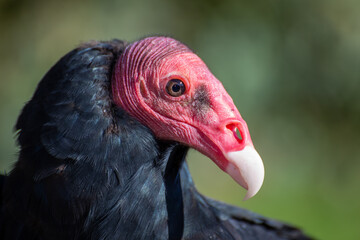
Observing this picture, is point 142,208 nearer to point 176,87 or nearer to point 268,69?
point 176,87

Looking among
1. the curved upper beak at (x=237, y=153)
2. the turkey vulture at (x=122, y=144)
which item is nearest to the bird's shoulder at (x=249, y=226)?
the turkey vulture at (x=122, y=144)

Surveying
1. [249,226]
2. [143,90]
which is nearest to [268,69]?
[249,226]

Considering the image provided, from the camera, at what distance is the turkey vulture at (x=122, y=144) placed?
256 cm

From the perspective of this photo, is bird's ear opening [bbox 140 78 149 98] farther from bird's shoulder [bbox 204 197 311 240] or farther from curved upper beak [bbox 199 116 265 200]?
bird's shoulder [bbox 204 197 311 240]

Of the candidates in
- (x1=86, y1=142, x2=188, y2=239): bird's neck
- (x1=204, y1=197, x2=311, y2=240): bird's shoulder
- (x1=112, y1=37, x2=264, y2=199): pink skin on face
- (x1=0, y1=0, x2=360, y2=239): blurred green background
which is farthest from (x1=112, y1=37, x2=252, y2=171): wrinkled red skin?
(x1=0, y1=0, x2=360, y2=239): blurred green background

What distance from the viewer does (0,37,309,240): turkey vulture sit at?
2.56 m

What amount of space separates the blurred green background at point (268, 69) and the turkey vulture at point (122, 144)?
4278mm

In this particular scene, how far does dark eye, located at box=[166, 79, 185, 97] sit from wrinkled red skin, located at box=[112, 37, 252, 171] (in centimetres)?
2

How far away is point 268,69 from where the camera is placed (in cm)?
752

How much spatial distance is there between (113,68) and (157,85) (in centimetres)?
26

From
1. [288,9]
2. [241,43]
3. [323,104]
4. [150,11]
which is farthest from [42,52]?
[323,104]

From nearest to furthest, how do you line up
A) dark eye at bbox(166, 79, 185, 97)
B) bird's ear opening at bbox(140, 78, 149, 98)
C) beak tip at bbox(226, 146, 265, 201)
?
beak tip at bbox(226, 146, 265, 201)
dark eye at bbox(166, 79, 185, 97)
bird's ear opening at bbox(140, 78, 149, 98)

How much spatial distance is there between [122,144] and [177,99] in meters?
0.35

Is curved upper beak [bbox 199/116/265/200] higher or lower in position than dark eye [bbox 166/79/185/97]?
lower
